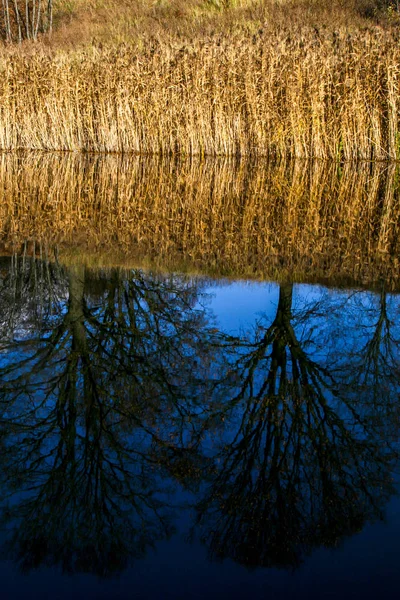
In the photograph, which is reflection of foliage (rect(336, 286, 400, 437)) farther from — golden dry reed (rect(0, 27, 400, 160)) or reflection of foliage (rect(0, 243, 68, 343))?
golden dry reed (rect(0, 27, 400, 160))

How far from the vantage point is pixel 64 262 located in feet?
17.9

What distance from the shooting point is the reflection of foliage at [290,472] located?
219 cm

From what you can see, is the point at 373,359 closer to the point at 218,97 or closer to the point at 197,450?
the point at 197,450

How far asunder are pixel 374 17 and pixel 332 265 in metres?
18.5

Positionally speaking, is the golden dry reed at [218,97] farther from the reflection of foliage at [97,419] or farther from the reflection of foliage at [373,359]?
the reflection of foliage at [97,419]

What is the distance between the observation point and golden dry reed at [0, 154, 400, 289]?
18.6 feet

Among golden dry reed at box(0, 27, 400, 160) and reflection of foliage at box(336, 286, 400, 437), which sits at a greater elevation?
golden dry reed at box(0, 27, 400, 160)

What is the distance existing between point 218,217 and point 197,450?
16.5 ft

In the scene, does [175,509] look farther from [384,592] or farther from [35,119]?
[35,119]

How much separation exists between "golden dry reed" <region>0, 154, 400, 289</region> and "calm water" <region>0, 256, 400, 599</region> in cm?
124

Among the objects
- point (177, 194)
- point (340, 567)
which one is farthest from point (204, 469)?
point (177, 194)

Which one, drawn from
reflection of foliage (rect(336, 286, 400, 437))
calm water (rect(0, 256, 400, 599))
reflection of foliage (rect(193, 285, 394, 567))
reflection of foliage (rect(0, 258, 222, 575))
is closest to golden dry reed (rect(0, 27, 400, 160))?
reflection of foliage (rect(336, 286, 400, 437))

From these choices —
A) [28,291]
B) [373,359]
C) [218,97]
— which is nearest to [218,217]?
[28,291]

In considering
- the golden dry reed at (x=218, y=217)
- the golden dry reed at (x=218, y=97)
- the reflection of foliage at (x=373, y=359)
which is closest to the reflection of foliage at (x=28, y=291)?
the golden dry reed at (x=218, y=217)
